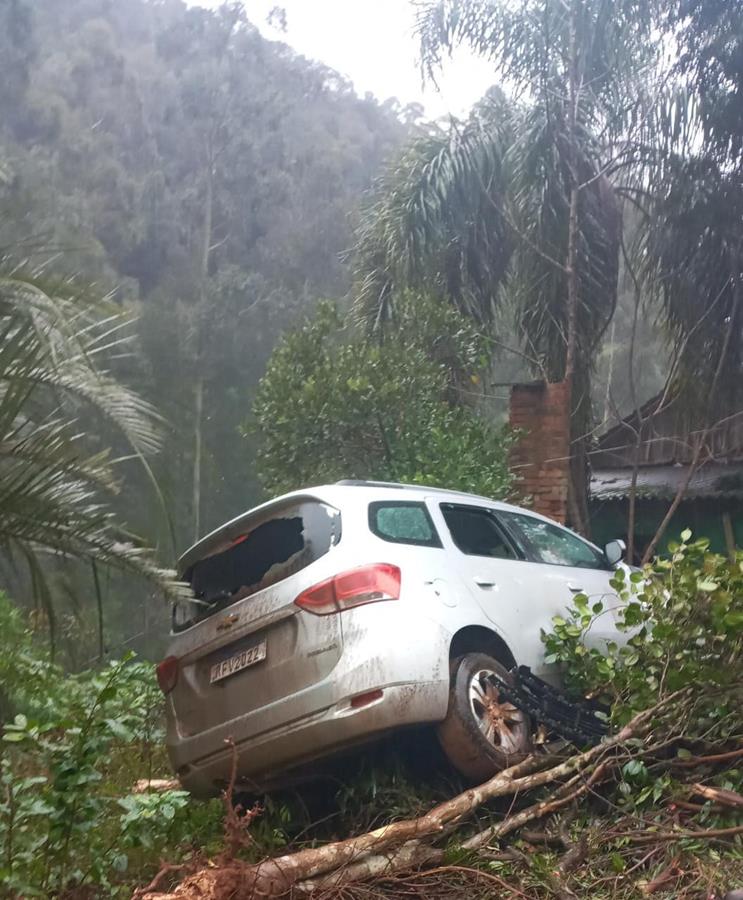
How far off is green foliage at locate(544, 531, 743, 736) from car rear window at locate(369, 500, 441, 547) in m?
0.97

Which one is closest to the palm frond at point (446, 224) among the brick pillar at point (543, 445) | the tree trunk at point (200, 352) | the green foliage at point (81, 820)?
the brick pillar at point (543, 445)

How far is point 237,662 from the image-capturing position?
16.9 feet

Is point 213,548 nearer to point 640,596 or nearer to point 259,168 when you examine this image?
point 640,596

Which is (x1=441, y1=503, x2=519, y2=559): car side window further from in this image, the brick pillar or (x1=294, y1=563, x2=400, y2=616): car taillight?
the brick pillar

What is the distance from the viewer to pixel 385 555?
500cm

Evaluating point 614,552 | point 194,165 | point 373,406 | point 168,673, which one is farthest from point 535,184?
point 194,165

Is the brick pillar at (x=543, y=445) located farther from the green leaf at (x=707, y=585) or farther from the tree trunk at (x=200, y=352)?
the green leaf at (x=707, y=585)

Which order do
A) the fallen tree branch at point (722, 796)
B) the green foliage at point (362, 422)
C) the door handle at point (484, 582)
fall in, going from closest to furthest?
the fallen tree branch at point (722, 796), the door handle at point (484, 582), the green foliage at point (362, 422)

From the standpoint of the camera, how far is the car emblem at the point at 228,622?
520 centimetres

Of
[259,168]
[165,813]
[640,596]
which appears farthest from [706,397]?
[259,168]

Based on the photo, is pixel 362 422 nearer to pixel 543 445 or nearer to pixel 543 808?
pixel 543 445

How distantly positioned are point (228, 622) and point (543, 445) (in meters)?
7.13

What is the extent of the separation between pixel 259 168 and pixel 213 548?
22.4 m

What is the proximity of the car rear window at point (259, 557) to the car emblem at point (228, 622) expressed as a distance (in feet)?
0.38
